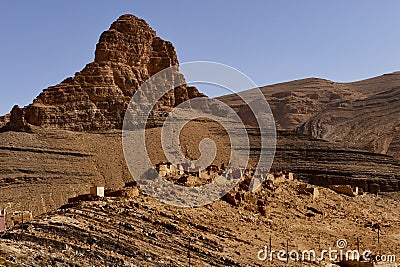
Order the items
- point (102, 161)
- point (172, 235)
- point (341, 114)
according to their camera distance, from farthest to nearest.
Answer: point (341, 114)
point (102, 161)
point (172, 235)

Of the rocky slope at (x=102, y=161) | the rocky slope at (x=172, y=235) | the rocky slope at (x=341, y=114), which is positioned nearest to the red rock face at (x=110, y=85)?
the rocky slope at (x=102, y=161)

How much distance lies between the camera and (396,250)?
27.6m

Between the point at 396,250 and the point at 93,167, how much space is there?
133 feet

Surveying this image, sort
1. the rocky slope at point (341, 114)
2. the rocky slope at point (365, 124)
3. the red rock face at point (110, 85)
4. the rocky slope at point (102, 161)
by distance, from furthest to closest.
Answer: the rocky slope at point (341, 114)
the rocky slope at point (365, 124)
the red rock face at point (110, 85)
the rocky slope at point (102, 161)

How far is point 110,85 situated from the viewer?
82.0m

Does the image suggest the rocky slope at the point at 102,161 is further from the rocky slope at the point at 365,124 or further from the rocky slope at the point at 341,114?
the rocky slope at the point at 365,124

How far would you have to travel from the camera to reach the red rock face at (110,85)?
2990 inches

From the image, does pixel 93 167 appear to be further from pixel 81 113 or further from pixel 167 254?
pixel 167 254

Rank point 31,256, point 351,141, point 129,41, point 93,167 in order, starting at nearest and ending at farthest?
point 31,256 < point 93,167 < point 129,41 < point 351,141

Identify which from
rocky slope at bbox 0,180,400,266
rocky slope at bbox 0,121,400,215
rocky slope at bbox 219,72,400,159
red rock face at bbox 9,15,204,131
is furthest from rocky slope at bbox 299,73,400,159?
rocky slope at bbox 0,180,400,266

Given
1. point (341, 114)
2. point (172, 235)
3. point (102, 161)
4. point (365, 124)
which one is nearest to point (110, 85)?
point (102, 161)

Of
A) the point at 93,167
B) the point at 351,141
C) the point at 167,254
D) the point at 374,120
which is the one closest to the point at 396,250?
the point at 167,254

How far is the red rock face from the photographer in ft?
249

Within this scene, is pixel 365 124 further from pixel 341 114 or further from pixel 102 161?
pixel 102 161
